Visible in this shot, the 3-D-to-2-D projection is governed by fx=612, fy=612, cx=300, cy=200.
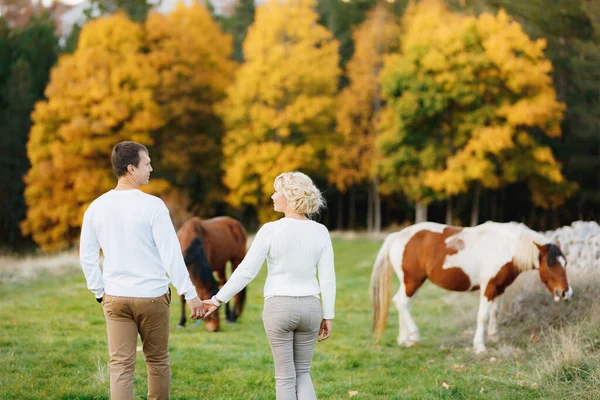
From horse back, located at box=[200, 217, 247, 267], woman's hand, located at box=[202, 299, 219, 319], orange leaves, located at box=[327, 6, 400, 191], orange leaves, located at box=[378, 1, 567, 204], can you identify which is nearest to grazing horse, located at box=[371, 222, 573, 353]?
horse back, located at box=[200, 217, 247, 267]

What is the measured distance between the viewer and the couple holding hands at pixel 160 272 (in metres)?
3.88

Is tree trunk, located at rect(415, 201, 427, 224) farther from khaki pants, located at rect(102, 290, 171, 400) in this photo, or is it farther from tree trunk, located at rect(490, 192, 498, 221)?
khaki pants, located at rect(102, 290, 171, 400)

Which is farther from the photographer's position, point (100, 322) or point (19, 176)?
point (19, 176)

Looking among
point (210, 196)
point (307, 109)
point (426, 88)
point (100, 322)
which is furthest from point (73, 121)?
point (100, 322)

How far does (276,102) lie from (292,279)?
852 inches

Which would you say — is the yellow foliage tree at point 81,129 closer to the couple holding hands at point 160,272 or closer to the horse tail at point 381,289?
the horse tail at point 381,289

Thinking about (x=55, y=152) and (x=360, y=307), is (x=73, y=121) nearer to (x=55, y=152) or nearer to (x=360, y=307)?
(x=55, y=152)

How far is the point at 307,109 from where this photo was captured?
24.6m

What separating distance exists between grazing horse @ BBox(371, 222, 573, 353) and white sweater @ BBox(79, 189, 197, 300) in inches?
183

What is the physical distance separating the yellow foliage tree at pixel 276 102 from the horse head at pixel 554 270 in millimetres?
17577

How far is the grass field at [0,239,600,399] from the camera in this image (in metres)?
5.62

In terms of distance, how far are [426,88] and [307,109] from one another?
187 inches

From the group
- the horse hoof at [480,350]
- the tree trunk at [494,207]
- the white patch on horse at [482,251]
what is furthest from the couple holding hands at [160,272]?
the tree trunk at [494,207]

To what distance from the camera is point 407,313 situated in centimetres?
808
